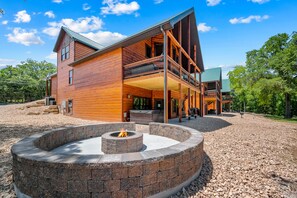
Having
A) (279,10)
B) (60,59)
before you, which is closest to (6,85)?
(60,59)

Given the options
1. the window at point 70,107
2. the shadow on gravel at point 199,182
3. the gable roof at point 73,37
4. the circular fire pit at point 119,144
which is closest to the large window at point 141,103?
the circular fire pit at point 119,144

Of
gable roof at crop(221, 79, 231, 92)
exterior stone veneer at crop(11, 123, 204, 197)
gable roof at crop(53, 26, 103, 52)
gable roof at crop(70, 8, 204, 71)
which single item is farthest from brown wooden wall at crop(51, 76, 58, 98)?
gable roof at crop(221, 79, 231, 92)

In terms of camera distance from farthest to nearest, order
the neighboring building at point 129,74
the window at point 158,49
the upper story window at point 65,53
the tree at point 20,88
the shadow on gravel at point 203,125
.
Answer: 1. the tree at point 20,88
2. the upper story window at point 65,53
3. the window at point 158,49
4. the neighboring building at point 129,74
5. the shadow on gravel at point 203,125

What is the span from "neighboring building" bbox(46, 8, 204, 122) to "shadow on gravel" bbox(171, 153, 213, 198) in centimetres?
505

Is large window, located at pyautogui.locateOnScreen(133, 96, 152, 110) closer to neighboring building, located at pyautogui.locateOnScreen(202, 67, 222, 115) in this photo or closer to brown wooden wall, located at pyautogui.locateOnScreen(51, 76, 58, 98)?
brown wooden wall, located at pyautogui.locateOnScreen(51, 76, 58, 98)

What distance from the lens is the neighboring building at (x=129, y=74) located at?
902 cm

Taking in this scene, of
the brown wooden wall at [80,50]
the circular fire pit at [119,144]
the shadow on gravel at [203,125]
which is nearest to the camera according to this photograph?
the circular fire pit at [119,144]

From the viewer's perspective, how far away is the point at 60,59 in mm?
17938

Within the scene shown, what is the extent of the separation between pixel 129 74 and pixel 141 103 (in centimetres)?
308

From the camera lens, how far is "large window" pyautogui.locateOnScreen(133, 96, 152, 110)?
1134cm

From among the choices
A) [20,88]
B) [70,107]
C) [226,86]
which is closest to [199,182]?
[70,107]

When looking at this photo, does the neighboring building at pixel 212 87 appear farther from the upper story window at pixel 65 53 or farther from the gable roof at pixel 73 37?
the upper story window at pixel 65 53

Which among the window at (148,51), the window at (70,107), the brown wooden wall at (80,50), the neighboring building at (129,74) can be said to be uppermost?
the brown wooden wall at (80,50)

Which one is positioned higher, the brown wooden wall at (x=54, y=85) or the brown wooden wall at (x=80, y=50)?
the brown wooden wall at (x=80, y=50)
